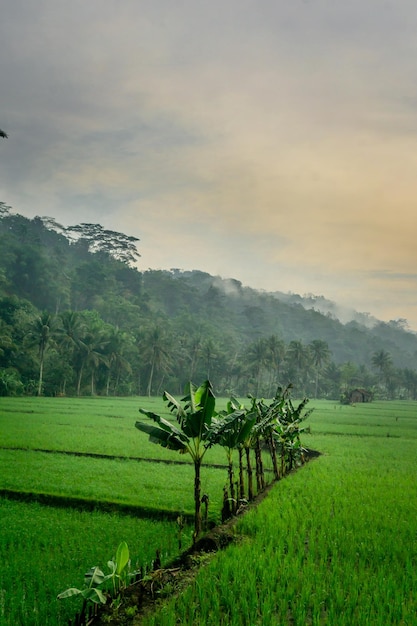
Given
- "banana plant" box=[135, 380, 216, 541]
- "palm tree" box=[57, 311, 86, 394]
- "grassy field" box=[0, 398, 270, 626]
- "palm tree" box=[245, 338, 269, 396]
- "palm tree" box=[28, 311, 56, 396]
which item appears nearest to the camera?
"grassy field" box=[0, 398, 270, 626]

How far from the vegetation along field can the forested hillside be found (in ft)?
39.8

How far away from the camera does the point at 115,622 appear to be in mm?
4242

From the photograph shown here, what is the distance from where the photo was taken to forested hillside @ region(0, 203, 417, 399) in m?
44.2

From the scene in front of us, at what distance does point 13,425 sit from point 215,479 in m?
10.8

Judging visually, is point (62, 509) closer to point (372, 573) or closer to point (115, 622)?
point (115, 622)

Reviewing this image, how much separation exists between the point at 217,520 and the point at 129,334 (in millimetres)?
51808

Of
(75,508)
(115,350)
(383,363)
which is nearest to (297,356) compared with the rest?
(383,363)

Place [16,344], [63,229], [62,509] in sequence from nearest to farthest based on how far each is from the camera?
[62,509] → [16,344] → [63,229]

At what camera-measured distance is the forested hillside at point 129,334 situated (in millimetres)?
44188

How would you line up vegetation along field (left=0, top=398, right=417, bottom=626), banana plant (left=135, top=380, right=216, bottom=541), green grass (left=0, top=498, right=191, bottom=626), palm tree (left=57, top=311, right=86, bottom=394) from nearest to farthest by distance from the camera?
vegetation along field (left=0, top=398, right=417, bottom=626) → green grass (left=0, top=498, right=191, bottom=626) → banana plant (left=135, top=380, right=216, bottom=541) → palm tree (left=57, top=311, right=86, bottom=394)

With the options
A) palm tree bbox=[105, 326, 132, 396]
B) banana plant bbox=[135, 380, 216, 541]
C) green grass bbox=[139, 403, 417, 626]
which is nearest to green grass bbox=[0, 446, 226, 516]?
green grass bbox=[139, 403, 417, 626]

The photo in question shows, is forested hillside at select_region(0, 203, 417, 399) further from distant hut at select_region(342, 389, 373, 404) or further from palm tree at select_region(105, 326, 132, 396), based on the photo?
distant hut at select_region(342, 389, 373, 404)

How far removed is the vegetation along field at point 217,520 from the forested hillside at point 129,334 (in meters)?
12.1

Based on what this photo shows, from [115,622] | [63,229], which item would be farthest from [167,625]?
[63,229]
